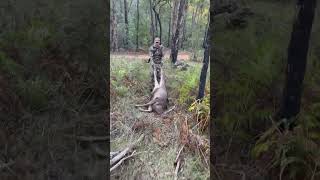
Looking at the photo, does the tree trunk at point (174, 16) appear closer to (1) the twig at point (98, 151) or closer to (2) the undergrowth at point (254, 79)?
(2) the undergrowth at point (254, 79)

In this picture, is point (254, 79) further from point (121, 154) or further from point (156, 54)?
point (121, 154)

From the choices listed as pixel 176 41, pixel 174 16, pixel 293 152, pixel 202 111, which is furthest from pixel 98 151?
pixel 293 152

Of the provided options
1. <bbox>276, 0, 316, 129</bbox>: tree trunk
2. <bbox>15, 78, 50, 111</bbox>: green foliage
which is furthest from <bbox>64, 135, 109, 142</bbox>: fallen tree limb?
<bbox>276, 0, 316, 129</bbox>: tree trunk

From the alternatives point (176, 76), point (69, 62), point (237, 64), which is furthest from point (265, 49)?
point (69, 62)

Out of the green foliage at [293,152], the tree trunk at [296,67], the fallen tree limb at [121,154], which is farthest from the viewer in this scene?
the fallen tree limb at [121,154]

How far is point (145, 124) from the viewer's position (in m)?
3.46

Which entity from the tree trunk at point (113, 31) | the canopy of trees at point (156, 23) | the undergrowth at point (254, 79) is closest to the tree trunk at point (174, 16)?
the canopy of trees at point (156, 23)

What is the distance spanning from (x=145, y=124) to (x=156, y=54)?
0.58m

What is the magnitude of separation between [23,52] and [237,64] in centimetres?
173

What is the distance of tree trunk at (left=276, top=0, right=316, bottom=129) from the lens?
3.21 meters

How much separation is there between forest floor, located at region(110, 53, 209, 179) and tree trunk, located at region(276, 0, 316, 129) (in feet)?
2.20

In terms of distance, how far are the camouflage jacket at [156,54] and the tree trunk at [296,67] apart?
99 centimetres

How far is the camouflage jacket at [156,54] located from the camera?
11.0 feet

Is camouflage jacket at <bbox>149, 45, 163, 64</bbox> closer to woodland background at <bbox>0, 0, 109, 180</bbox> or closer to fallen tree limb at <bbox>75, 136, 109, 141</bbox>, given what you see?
woodland background at <bbox>0, 0, 109, 180</bbox>
